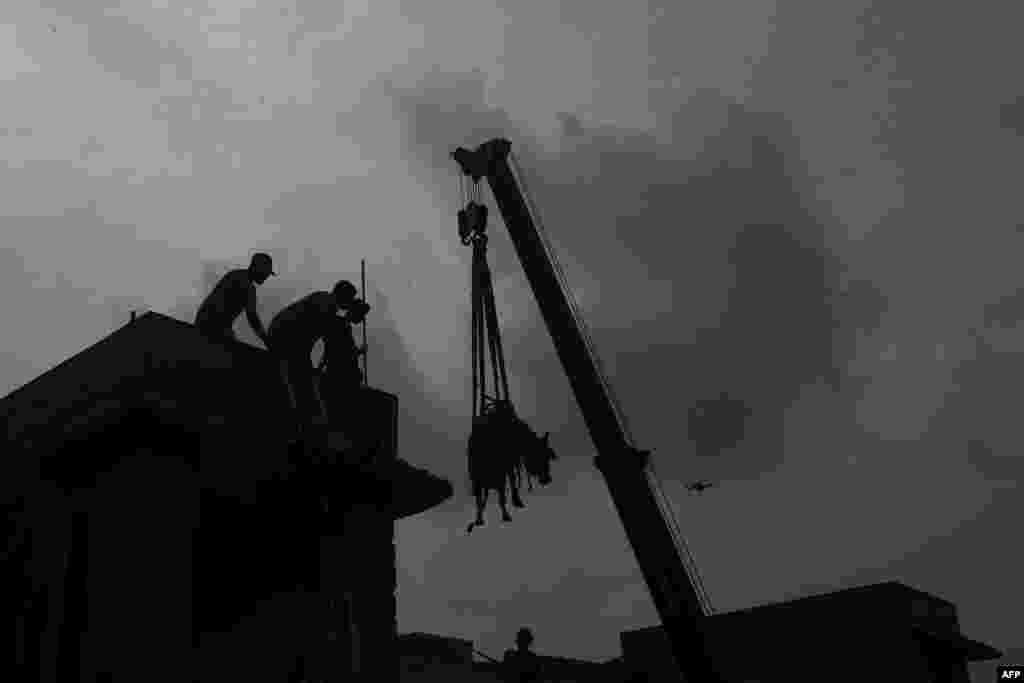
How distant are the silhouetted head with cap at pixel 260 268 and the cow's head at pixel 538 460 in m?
5.07

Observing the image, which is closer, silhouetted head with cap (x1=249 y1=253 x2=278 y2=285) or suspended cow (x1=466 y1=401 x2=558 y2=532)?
silhouetted head with cap (x1=249 y1=253 x2=278 y2=285)

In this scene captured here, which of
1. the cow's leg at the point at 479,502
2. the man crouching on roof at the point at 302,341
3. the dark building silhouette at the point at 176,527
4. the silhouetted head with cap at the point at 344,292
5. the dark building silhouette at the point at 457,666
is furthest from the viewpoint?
the dark building silhouette at the point at 457,666

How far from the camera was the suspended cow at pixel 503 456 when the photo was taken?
1250 centimetres

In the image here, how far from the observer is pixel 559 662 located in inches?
1395

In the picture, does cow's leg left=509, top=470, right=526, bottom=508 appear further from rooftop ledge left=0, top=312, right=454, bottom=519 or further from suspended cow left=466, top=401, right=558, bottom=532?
rooftop ledge left=0, top=312, right=454, bottom=519

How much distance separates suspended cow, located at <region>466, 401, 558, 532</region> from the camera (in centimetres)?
1250

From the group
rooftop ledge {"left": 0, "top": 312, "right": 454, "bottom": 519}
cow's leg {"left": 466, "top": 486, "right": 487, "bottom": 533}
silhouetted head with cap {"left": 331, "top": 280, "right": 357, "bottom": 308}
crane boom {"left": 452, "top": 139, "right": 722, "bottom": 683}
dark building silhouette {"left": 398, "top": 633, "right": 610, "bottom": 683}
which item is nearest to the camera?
rooftop ledge {"left": 0, "top": 312, "right": 454, "bottom": 519}

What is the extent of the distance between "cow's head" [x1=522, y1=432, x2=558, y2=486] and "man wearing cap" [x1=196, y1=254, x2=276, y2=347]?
16.6 ft

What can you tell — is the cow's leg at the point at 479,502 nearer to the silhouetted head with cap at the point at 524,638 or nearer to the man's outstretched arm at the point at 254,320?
the silhouetted head with cap at the point at 524,638

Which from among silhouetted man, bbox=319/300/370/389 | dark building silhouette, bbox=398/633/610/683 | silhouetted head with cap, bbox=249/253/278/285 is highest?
silhouetted head with cap, bbox=249/253/278/285

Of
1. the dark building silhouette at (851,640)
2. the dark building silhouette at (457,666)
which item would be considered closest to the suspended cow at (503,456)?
the dark building silhouette at (851,640)

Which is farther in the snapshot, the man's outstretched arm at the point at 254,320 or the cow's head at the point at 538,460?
the cow's head at the point at 538,460

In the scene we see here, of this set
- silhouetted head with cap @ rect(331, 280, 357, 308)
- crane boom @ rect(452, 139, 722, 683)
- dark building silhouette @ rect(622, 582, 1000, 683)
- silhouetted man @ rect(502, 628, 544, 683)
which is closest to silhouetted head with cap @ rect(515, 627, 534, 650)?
silhouetted man @ rect(502, 628, 544, 683)

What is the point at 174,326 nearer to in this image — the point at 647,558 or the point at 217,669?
the point at 217,669
